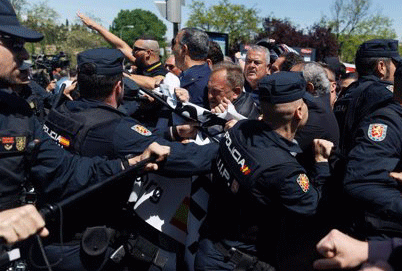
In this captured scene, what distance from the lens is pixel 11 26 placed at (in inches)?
99.7

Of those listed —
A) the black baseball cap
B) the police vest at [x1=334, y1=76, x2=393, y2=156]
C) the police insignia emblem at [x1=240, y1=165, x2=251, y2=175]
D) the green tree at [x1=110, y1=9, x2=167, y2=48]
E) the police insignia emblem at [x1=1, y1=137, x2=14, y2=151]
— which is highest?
the black baseball cap

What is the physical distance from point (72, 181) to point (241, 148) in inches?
39.9

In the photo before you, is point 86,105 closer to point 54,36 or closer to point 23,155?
point 23,155

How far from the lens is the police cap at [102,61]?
10.00ft

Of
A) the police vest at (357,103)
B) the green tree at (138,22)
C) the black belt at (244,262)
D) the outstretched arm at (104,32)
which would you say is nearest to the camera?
the black belt at (244,262)

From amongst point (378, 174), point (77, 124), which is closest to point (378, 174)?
point (378, 174)

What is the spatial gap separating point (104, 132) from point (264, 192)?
106 cm

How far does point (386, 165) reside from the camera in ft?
7.85

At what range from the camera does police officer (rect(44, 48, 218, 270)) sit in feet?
9.48

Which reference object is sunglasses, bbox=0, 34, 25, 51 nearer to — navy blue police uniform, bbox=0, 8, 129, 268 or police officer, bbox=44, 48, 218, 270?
navy blue police uniform, bbox=0, 8, 129, 268

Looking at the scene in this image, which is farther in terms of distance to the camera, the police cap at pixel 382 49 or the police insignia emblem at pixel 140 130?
the police cap at pixel 382 49

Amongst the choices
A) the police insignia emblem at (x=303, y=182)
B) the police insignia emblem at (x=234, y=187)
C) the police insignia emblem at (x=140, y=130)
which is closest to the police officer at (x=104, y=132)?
the police insignia emblem at (x=140, y=130)

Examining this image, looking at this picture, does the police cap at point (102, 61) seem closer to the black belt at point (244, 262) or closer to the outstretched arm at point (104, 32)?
the black belt at point (244, 262)

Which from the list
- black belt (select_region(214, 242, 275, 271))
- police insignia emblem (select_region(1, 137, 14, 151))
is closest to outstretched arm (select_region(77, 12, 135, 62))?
police insignia emblem (select_region(1, 137, 14, 151))
